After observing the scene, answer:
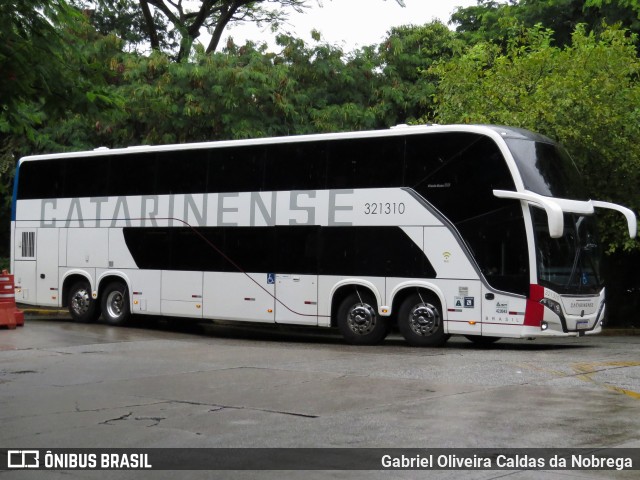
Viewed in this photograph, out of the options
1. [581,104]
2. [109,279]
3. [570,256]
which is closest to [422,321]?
[570,256]

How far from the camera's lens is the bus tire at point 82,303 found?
24906 millimetres

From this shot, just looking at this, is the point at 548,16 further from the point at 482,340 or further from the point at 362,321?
the point at 362,321

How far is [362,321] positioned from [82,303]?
8.18 meters

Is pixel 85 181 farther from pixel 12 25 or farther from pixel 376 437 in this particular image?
pixel 376 437

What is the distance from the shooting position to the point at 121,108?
12.7 metres

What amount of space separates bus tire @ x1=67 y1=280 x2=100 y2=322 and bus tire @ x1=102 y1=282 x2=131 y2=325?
32cm

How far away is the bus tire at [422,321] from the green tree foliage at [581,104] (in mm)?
7211

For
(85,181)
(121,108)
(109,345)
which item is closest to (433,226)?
(109,345)

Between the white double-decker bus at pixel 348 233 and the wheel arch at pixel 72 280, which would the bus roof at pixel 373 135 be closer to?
the white double-decker bus at pixel 348 233

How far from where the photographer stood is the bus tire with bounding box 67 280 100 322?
2491 centimetres

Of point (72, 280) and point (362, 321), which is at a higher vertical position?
point (72, 280)

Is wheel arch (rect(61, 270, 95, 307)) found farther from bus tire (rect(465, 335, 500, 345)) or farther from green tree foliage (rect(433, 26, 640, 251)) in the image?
green tree foliage (rect(433, 26, 640, 251))

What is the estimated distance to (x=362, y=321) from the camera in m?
20.1

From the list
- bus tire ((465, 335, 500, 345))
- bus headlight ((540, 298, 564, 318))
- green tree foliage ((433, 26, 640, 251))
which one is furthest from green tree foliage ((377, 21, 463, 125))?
bus headlight ((540, 298, 564, 318))
